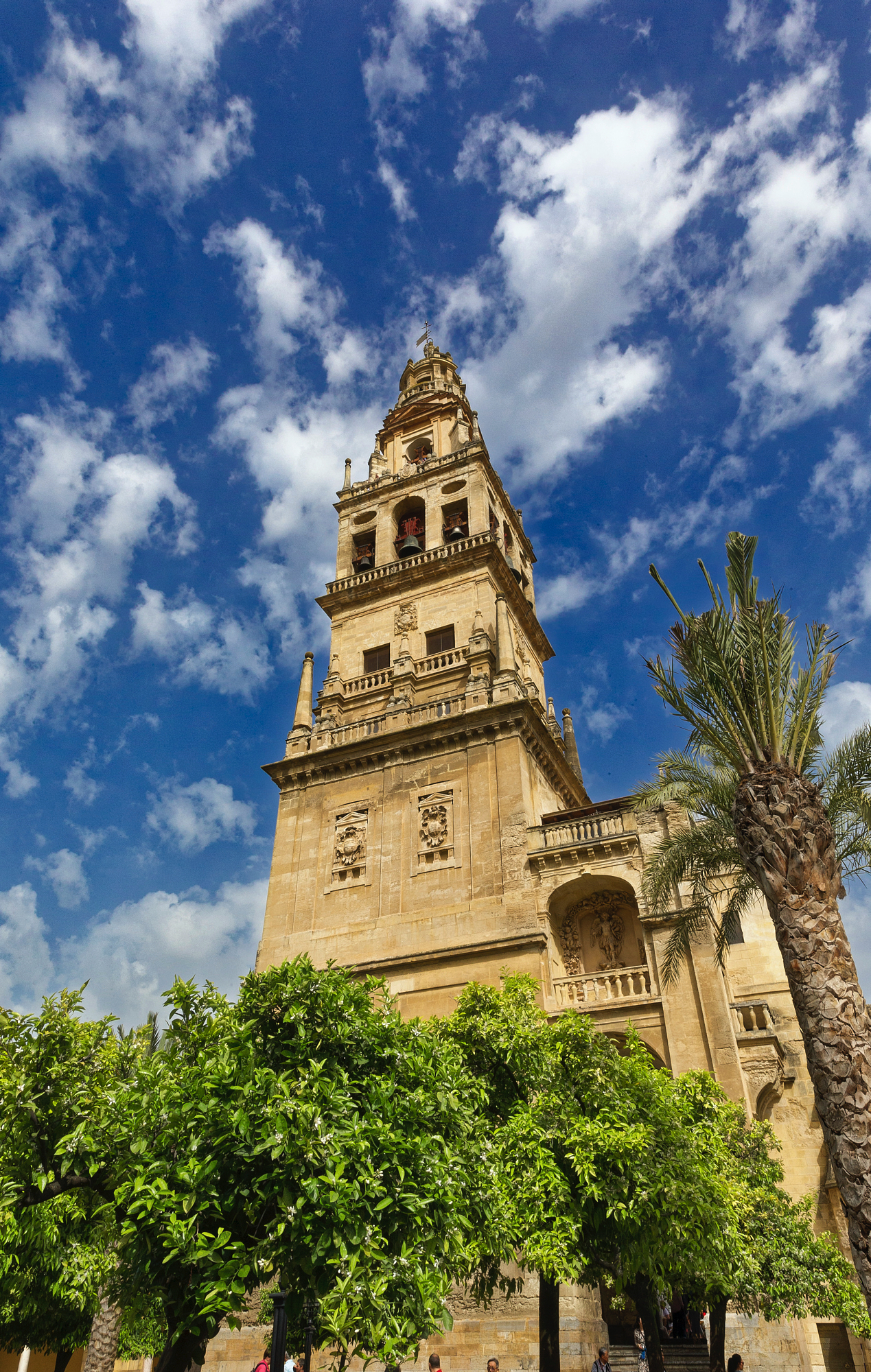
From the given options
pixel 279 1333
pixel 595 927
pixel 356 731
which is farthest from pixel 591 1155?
pixel 356 731

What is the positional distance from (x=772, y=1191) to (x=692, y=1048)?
4277 mm

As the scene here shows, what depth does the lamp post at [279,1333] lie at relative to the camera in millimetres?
8492

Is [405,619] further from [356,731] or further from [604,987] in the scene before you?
[604,987]

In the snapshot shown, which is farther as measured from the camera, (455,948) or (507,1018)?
(455,948)

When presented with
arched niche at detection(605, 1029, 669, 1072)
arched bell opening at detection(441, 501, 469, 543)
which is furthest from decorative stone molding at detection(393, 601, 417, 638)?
arched niche at detection(605, 1029, 669, 1072)

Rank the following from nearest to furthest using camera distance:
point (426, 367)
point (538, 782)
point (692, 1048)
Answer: point (692, 1048)
point (538, 782)
point (426, 367)

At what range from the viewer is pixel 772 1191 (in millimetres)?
15125

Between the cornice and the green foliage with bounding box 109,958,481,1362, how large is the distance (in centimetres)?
1490

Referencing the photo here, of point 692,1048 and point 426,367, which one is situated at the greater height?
point 426,367

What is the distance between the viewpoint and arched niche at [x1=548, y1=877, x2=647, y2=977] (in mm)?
22422

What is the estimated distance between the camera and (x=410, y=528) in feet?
113

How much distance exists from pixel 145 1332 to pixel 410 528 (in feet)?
84.6

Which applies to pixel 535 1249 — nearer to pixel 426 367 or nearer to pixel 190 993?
pixel 190 993

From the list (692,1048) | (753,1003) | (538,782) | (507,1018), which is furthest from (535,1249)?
(538,782)
